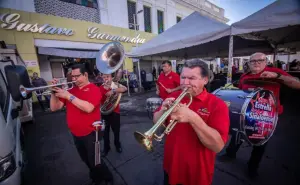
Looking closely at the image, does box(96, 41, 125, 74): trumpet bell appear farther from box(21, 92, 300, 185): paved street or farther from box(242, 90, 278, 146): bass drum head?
box(242, 90, 278, 146): bass drum head

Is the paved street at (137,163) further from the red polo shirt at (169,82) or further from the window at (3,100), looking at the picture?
the window at (3,100)

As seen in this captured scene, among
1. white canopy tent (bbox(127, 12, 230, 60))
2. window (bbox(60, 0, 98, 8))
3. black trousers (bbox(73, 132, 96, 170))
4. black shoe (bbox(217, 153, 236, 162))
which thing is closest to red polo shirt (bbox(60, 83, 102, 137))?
black trousers (bbox(73, 132, 96, 170))

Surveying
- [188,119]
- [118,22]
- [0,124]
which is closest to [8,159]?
[0,124]

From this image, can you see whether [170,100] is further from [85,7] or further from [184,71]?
[85,7]

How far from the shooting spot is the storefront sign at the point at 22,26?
25.7 feet

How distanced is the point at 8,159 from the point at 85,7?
11898 millimetres

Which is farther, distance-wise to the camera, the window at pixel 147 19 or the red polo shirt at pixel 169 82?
the window at pixel 147 19

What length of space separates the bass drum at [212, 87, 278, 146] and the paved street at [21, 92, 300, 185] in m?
0.79

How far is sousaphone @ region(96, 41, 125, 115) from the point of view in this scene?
318 centimetres

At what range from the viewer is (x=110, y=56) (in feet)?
11.4

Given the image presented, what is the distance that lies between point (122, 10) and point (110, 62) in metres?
11.1

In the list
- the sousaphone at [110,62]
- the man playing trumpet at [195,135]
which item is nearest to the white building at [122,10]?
the sousaphone at [110,62]

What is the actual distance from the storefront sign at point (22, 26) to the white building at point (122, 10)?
0.76 metres

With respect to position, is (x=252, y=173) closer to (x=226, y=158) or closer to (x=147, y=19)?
(x=226, y=158)
